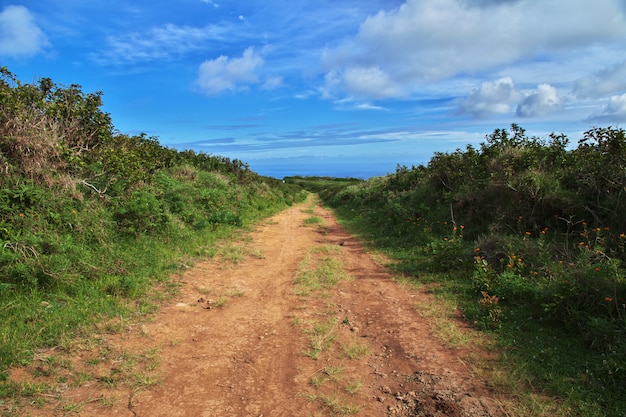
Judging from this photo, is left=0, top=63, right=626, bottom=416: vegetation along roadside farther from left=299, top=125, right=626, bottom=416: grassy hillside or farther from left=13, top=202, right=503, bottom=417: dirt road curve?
left=13, top=202, right=503, bottom=417: dirt road curve

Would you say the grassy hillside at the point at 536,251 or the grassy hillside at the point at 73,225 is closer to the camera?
the grassy hillside at the point at 536,251

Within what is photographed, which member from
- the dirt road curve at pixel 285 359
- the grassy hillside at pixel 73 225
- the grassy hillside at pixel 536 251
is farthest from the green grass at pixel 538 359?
the grassy hillside at pixel 73 225

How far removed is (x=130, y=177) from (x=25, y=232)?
3350mm

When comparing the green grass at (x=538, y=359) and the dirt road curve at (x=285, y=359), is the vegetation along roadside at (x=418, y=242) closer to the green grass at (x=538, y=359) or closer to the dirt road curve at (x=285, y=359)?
the green grass at (x=538, y=359)

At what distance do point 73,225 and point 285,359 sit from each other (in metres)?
4.97

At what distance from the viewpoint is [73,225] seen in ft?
21.8

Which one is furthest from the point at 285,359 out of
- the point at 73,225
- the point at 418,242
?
the point at 418,242

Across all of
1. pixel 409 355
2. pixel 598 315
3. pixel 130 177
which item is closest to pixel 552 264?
pixel 598 315

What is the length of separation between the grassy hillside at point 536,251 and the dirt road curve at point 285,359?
2.45 feet

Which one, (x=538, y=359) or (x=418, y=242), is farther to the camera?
(x=418, y=242)

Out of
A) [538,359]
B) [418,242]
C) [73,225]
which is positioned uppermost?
[73,225]

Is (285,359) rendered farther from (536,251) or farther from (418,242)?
(418,242)

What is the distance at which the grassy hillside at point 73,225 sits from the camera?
465cm

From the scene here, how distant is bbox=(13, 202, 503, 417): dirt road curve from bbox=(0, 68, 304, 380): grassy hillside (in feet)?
2.51
